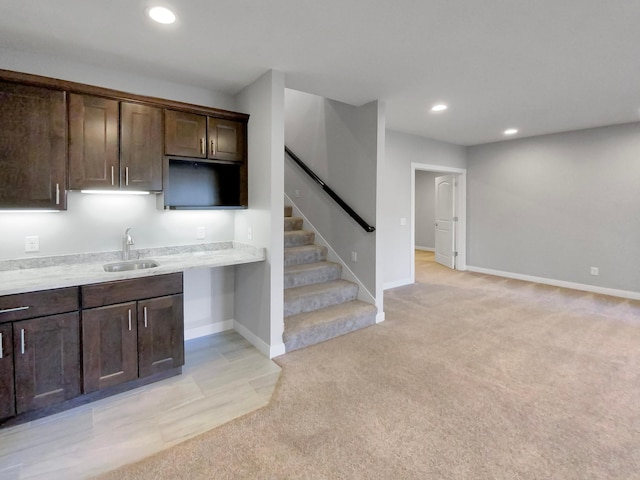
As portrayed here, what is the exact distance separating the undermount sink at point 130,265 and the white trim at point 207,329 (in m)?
0.91

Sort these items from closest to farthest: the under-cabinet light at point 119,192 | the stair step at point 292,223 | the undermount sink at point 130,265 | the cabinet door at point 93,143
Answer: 1. the cabinet door at point 93,143
2. the under-cabinet light at point 119,192
3. the undermount sink at point 130,265
4. the stair step at point 292,223

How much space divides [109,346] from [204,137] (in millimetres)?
1896

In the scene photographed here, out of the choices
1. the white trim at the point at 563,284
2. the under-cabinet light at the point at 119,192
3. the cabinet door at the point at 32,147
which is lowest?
the white trim at the point at 563,284

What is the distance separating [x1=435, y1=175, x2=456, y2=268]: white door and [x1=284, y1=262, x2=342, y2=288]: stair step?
12.3 ft

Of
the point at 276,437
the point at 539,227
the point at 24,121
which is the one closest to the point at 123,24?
the point at 24,121

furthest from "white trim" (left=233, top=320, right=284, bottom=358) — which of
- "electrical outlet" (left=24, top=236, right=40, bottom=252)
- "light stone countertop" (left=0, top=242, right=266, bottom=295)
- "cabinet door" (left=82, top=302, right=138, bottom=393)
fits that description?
"electrical outlet" (left=24, top=236, right=40, bottom=252)

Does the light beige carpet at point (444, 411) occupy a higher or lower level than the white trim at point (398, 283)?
lower

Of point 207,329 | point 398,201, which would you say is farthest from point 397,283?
point 207,329

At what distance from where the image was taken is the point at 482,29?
2.25 m

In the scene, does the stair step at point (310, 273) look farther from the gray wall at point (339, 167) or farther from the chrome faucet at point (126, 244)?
the chrome faucet at point (126, 244)

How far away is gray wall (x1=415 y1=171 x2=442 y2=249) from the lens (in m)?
9.81

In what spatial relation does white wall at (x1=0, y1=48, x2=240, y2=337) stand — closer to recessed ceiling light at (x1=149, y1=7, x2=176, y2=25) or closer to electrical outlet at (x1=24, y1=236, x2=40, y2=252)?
electrical outlet at (x1=24, y1=236, x2=40, y2=252)

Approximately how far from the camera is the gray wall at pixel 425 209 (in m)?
9.81

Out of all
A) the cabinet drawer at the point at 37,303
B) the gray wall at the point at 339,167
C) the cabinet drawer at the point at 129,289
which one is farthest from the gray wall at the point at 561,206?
the cabinet drawer at the point at 37,303
